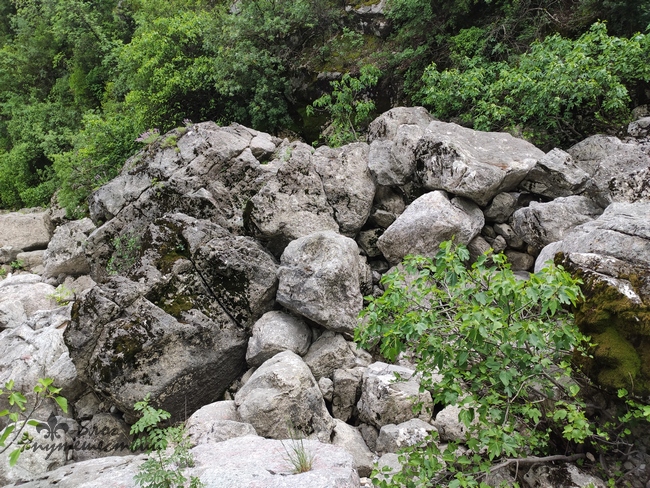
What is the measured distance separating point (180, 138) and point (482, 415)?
992cm

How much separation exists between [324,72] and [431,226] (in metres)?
7.79

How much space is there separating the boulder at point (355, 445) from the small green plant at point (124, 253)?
6.19 meters

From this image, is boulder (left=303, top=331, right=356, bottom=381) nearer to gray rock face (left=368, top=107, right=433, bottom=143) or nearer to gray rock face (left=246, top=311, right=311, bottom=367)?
gray rock face (left=246, top=311, right=311, bottom=367)

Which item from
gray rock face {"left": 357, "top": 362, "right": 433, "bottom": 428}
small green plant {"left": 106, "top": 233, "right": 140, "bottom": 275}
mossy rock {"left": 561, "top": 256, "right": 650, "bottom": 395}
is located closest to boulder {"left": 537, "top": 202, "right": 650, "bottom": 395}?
mossy rock {"left": 561, "top": 256, "right": 650, "bottom": 395}

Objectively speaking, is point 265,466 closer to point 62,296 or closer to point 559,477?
point 559,477

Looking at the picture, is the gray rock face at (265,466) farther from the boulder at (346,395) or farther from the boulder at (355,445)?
the boulder at (346,395)

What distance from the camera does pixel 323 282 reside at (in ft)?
23.4

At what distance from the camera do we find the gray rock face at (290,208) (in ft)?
Answer: 27.8

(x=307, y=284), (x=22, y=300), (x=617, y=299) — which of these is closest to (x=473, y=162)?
(x=307, y=284)

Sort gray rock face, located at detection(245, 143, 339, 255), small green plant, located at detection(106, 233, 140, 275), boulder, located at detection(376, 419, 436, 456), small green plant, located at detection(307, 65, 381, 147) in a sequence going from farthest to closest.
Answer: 1. small green plant, located at detection(307, 65, 381, 147)
2. small green plant, located at detection(106, 233, 140, 275)
3. gray rock face, located at detection(245, 143, 339, 255)
4. boulder, located at detection(376, 419, 436, 456)

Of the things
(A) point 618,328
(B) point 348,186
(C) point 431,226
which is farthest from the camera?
(B) point 348,186

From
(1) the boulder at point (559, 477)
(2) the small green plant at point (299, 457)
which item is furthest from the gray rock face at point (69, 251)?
(1) the boulder at point (559, 477)

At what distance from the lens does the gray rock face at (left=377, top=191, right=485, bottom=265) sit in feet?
24.9

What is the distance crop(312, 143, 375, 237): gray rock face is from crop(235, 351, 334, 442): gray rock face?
3.41 meters
